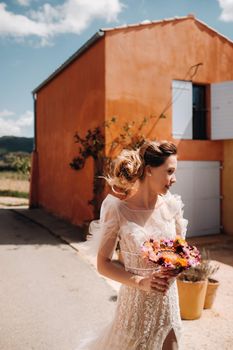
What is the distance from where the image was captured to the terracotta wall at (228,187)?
459 inches

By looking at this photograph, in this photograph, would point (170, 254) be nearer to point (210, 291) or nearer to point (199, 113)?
point (210, 291)

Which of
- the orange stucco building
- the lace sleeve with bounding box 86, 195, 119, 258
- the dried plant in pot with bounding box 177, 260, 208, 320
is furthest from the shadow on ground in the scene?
the lace sleeve with bounding box 86, 195, 119, 258

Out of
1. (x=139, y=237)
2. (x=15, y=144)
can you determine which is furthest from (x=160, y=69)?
(x=15, y=144)

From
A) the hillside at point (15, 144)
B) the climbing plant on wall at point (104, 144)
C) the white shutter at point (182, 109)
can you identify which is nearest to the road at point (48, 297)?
the climbing plant on wall at point (104, 144)

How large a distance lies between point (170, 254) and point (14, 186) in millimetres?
26868

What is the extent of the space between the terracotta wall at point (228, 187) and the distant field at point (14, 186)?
1499 cm

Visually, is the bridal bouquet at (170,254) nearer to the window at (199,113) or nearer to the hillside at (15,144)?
the window at (199,113)

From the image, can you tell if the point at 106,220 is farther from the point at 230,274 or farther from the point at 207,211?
the point at 207,211

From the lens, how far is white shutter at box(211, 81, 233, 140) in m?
11.1

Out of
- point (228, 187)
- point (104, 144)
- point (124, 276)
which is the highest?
point (104, 144)

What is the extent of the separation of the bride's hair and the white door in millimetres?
8516

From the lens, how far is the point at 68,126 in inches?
528

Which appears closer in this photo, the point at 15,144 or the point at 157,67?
the point at 157,67

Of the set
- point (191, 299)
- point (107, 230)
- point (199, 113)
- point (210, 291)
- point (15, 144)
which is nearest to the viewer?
point (107, 230)
